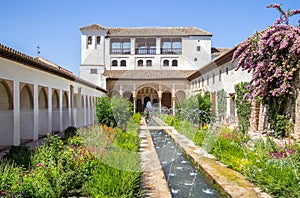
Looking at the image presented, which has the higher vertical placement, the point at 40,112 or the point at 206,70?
the point at 206,70

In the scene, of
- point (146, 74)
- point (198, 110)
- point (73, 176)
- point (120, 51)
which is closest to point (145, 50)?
point (120, 51)

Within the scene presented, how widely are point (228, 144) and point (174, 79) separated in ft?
86.2

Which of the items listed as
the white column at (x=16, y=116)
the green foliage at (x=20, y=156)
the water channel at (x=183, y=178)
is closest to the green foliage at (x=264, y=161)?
the water channel at (x=183, y=178)

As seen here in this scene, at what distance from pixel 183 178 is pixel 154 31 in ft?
105

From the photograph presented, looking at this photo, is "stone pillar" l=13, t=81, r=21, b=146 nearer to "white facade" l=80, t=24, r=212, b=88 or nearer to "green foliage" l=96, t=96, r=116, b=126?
"green foliage" l=96, t=96, r=116, b=126

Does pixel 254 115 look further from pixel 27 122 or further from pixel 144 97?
pixel 144 97

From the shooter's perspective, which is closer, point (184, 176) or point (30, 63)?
point (184, 176)

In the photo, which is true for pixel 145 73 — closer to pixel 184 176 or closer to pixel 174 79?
pixel 174 79

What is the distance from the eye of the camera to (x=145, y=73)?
3569 cm

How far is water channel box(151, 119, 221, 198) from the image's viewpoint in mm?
6227

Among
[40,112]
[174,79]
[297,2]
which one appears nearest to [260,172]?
[297,2]

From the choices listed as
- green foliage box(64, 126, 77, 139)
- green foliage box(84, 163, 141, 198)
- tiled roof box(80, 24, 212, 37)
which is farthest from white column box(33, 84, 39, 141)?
tiled roof box(80, 24, 212, 37)

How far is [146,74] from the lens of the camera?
3519cm

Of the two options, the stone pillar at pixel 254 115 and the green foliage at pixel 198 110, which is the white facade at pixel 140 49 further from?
the stone pillar at pixel 254 115
